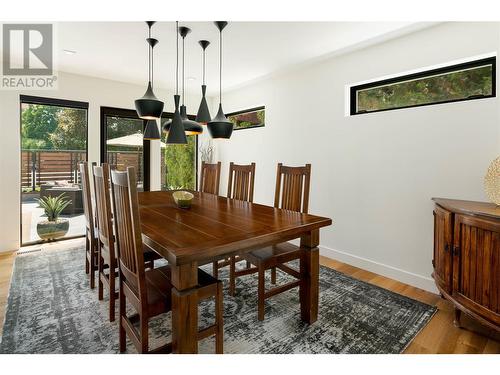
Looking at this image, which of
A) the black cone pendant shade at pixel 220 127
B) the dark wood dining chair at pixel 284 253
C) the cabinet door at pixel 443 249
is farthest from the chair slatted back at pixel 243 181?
the cabinet door at pixel 443 249

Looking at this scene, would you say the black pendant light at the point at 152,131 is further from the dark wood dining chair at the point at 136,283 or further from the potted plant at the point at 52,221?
the potted plant at the point at 52,221

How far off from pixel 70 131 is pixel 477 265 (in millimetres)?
4862

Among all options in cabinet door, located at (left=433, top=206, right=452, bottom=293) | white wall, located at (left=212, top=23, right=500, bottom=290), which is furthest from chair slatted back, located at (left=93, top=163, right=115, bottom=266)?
white wall, located at (left=212, top=23, right=500, bottom=290)

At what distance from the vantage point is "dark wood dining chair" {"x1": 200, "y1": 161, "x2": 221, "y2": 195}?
3.42m

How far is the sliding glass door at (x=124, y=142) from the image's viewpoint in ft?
14.3

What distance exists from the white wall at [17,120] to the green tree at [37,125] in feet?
0.55

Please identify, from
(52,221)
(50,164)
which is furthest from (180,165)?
(52,221)

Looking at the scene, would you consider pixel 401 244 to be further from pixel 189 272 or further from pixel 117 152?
pixel 117 152

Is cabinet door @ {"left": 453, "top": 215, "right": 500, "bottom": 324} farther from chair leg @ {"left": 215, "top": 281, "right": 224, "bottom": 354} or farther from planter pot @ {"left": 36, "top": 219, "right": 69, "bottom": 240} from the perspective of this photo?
planter pot @ {"left": 36, "top": 219, "right": 69, "bottom": 240}

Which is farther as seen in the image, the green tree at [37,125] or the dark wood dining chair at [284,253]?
the green tree at [37,125]

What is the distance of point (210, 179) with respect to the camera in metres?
3.54
